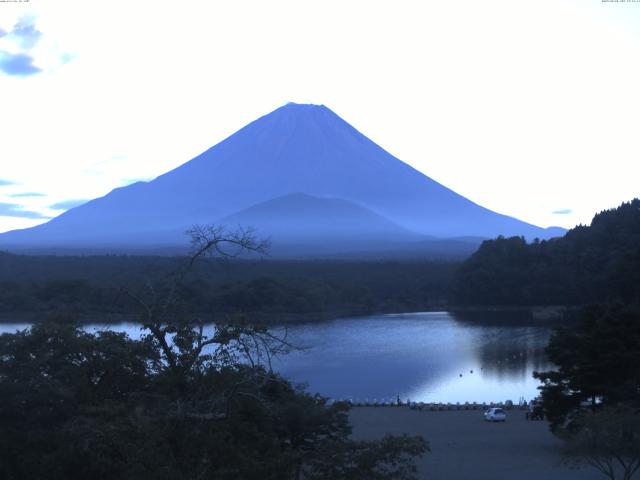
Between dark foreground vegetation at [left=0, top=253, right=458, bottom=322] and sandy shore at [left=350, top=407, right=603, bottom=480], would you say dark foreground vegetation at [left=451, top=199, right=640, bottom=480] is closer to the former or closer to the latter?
sandy shore at [left=350, top=407, right=603, bottom=480]

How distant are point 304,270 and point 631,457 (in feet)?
122

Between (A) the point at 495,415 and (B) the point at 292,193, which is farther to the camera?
(B) the point at 292,193

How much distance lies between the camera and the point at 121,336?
6246 mm

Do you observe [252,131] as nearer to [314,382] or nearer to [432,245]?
[432,245]

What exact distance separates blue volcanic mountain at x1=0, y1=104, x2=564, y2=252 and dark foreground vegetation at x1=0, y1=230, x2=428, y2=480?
8459cm

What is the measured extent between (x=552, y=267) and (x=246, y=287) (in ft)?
38.3

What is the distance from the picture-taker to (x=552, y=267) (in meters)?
33.9

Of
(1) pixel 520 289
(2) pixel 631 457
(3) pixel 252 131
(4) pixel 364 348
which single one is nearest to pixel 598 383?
(2) pixel 631 457

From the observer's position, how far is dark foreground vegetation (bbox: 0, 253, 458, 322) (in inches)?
1122

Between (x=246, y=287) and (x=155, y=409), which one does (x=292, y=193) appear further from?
(x=155, y=409)

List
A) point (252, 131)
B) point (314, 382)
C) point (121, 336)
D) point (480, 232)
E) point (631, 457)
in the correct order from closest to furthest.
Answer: point (121, 336) < point (631, 457) < point (314, 382) < point (252, 131) < point (480, 232)

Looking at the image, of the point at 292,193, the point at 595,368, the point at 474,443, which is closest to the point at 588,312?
the point at 595,368

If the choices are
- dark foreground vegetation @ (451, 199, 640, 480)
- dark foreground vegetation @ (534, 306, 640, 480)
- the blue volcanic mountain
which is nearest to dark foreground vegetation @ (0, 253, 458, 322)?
dark foreground vegetation @ (451, 199, 640, 480)

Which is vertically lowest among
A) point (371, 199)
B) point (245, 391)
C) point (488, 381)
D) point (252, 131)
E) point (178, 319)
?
point (488, 381)
